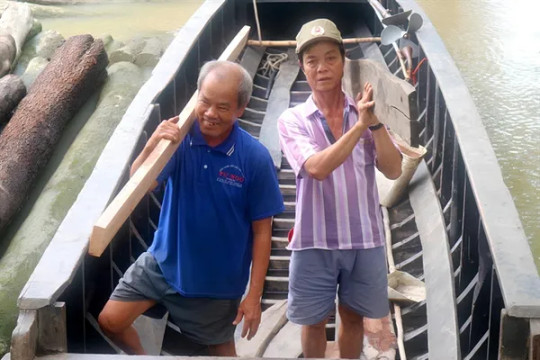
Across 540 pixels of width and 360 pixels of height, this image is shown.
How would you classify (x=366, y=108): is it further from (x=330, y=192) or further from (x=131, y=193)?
(x=131, y=193)

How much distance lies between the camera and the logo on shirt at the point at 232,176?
2832 mm

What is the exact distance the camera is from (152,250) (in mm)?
3029

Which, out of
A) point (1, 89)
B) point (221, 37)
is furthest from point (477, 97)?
point (1, 89)

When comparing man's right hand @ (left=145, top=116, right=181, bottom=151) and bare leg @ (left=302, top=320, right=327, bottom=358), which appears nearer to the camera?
man's right hand @ (left=145, top=116, right=181, bottom=151)

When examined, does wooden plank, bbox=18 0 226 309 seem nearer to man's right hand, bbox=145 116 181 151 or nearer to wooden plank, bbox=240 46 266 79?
man's right hand, bbox=145 116 181 151

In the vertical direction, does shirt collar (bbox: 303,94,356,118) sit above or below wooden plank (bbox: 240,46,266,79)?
above

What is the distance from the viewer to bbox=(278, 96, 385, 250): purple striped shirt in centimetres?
295

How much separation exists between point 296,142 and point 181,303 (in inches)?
28.1

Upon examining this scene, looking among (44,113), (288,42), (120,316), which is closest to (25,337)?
(120,316)

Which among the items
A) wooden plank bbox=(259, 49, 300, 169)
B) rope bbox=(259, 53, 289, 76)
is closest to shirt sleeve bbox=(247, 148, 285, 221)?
wooden plank bbox=(259, 49, 300, 169)

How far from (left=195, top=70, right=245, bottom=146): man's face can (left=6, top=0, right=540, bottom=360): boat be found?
146mm

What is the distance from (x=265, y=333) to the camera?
390 cm

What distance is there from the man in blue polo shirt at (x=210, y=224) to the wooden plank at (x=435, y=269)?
0.92 meters

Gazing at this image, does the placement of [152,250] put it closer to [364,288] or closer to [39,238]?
[364,288]
